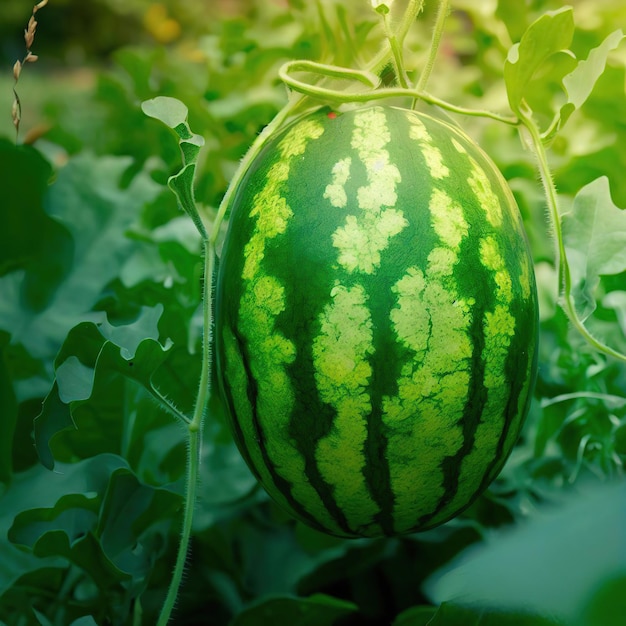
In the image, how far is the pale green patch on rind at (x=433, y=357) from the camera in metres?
0.77

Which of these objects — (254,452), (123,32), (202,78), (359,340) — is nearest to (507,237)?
(359,340)

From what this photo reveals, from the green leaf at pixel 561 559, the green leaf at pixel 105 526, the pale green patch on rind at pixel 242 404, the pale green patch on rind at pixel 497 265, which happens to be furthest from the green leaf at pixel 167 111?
the green leaf at pixel 561 559

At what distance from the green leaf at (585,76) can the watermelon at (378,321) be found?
0.11 meters

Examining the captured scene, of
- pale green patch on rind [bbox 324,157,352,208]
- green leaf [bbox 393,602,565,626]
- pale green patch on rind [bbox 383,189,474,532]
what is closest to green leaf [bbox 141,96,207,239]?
pale green patch on rind [bbox 324,157,352,208]

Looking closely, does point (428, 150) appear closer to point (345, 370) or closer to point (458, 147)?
point (458, 147)

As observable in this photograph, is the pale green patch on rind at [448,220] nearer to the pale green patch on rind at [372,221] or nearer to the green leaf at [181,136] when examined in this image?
the pale green patch on rind at [372,221]

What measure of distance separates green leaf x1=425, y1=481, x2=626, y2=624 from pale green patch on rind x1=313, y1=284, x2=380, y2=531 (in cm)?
42

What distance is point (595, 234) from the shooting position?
0.92m

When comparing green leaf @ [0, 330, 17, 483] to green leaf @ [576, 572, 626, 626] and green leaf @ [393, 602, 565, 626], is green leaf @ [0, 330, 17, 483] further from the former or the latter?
green leaf @ [576, 572, 626, 626]

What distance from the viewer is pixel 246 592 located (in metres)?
1.21

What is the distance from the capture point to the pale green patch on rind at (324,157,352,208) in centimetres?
79

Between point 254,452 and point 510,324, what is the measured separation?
0.31m

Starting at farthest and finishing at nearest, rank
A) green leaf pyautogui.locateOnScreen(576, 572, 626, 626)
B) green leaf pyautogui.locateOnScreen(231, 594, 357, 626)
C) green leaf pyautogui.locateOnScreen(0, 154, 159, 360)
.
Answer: green leaf pyautogui.locateOnScreen(0, 154, 159, 360) → green leaf pyautogui.locateOnScreen(231, 594, 357, 626) → green leaf pyautogui.locateOnScreen(576, 572, 626, 626)

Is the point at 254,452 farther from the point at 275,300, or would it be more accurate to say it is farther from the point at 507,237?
the point at 507,237
